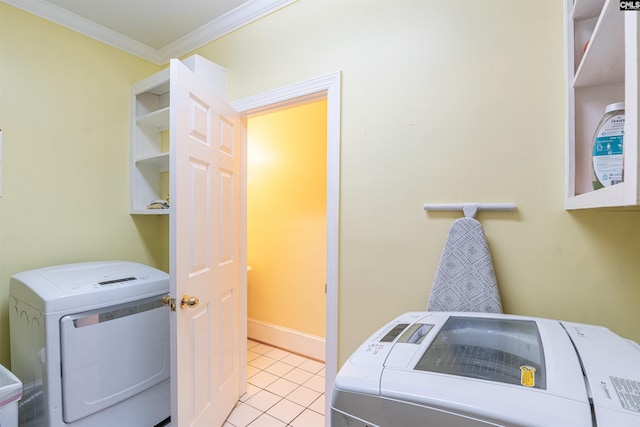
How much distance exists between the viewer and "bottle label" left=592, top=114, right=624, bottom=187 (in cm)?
71

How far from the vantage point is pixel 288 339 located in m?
2.74

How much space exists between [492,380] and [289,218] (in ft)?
7.59

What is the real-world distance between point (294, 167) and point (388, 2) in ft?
5.23

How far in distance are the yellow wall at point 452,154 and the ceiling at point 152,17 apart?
0.39m

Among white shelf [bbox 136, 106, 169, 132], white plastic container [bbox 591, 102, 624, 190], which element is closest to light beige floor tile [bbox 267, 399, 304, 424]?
white plastic container [bbox 591, 102, 624, 190]

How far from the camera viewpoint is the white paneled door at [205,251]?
1.29 m

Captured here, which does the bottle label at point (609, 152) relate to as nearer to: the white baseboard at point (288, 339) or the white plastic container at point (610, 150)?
the white plastic container at point (610, 150)

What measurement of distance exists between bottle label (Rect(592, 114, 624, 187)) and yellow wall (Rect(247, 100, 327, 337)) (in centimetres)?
196

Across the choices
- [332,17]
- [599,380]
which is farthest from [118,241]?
[599,380]

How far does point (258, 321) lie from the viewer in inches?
117

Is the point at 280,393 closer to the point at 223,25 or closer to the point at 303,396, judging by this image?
the point at 303,396

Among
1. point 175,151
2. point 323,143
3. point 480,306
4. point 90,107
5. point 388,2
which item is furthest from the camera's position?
point 323,143

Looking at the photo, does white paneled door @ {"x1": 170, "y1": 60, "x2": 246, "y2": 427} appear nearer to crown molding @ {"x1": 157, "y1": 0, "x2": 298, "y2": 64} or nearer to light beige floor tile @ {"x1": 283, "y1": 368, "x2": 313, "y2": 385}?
light beige floor tile @ {"x1": 283, "y1": 368, "x2": 313, "y2": 385}

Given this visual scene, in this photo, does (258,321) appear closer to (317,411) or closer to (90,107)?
(317,411)
